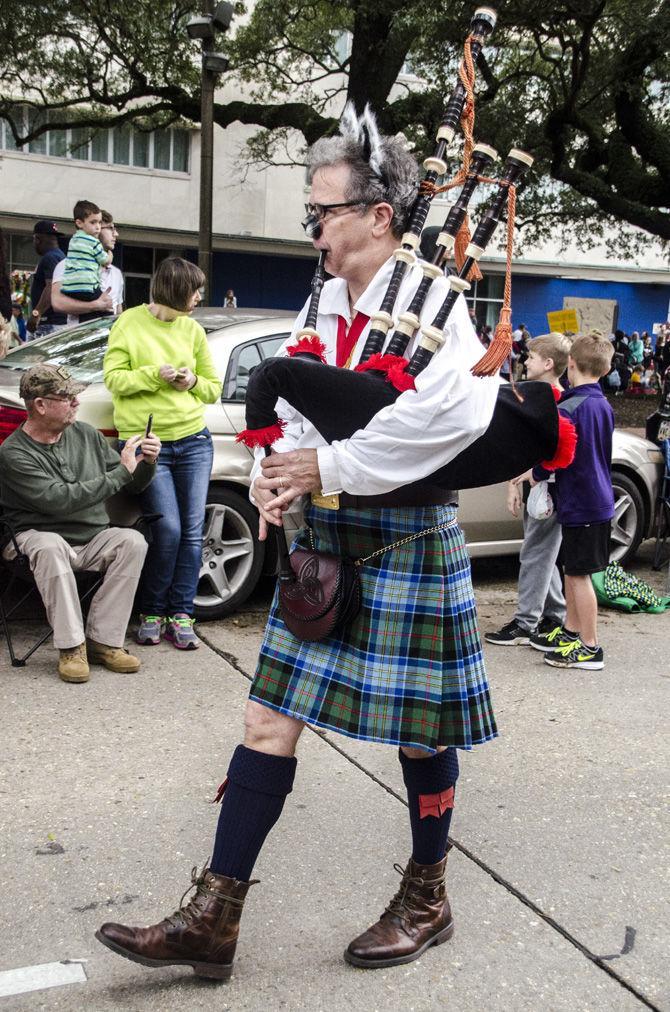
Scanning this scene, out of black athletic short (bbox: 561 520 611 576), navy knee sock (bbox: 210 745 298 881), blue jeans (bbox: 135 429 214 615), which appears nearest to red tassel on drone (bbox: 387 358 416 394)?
navy knee sock (bbox: 210 745 298 881)

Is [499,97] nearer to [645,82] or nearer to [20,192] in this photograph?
[645,82]

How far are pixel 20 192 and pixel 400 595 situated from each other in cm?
2837

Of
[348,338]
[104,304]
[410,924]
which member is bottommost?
[410,924]

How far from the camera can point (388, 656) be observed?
259 cm

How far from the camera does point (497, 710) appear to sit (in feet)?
15.5

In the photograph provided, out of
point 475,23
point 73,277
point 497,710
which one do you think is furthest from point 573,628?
point 73,277

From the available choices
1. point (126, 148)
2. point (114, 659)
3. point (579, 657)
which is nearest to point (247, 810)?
point (114, 659)

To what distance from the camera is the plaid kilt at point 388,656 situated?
258cm

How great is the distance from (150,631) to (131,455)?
92cm

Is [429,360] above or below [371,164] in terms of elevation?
below

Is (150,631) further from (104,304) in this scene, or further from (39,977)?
(104,304)

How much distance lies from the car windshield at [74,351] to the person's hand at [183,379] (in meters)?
0.55

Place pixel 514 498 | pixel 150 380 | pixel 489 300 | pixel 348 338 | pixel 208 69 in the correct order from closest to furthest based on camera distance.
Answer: pixel 348 338 < pixel 150 380 < pixel 514 498 < pixel 208 69 < pixel 489 300

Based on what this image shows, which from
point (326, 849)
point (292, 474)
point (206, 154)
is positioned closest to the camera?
point (292, 474)
